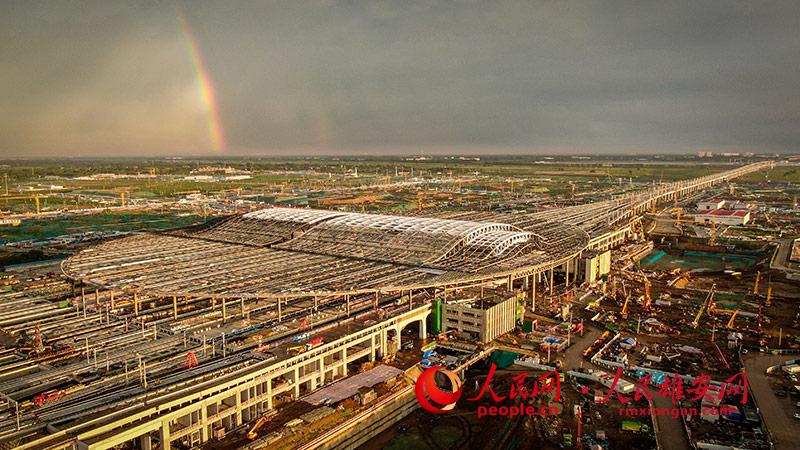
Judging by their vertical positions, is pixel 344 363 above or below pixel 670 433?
above

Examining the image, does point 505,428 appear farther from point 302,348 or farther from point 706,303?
point 706,303

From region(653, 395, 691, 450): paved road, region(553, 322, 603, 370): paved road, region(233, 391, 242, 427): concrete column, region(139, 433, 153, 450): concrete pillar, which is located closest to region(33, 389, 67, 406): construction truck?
region(139, 433, 153, 450): concrete pillar

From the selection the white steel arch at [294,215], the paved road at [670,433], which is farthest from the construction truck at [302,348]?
the white steel arch at [294,215]

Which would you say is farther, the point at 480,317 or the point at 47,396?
the point at 480,317

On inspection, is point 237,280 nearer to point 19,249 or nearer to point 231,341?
point 231,341

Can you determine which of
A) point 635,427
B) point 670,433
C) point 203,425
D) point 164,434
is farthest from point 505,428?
point 164,434

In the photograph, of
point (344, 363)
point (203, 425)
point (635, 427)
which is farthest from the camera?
point (344, 363)

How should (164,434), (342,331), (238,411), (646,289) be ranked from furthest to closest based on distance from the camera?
(646,289) → (342,331) → (238,411) → (164,434)

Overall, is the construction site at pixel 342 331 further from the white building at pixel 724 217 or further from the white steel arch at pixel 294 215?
the white building at pixel 724 217
